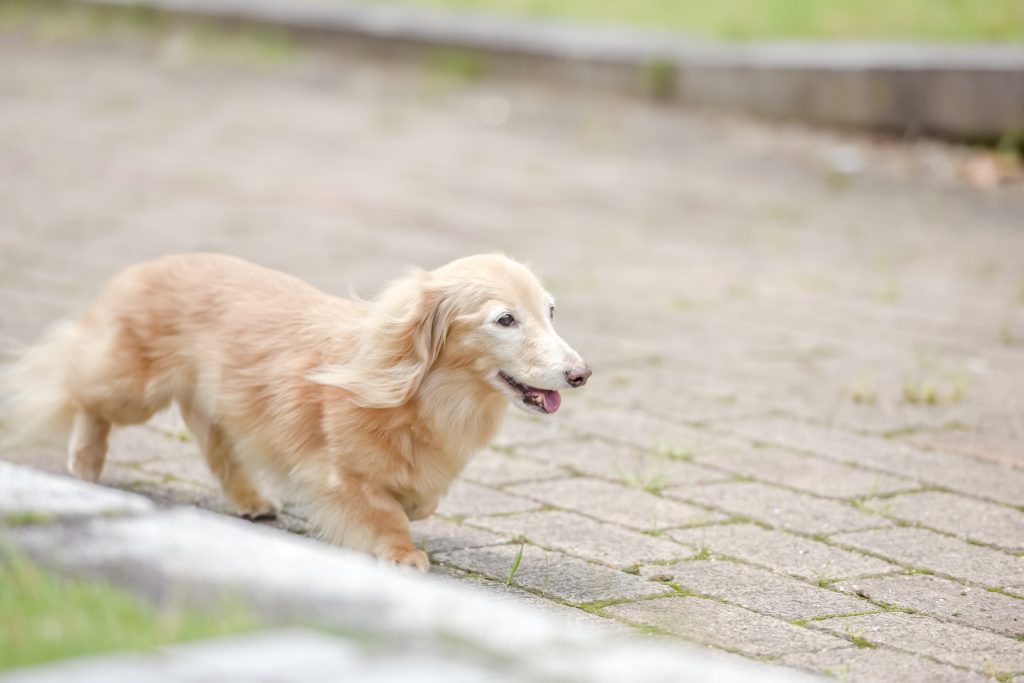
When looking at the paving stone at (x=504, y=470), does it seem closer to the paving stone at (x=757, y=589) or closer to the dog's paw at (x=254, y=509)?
the dog's paw at (x=254, y=509)

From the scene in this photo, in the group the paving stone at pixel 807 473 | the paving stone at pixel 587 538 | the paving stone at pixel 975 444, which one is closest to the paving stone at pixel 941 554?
the paving stone at pixel 807 473

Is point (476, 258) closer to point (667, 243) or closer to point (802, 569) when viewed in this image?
point (802, 569)

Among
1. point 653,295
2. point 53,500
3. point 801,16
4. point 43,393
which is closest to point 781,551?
point 53,500

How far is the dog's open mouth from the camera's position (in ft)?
11.2

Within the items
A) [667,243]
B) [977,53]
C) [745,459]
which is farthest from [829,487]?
[977,53]

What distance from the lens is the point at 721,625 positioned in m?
3.13

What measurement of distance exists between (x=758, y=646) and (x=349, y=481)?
1053mm

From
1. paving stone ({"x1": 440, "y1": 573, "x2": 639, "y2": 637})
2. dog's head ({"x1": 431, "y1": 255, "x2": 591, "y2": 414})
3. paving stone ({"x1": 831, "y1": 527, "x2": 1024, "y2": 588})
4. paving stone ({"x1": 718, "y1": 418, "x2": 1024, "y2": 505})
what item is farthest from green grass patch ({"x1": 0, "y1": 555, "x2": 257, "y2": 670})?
paving stone ({"x1": 718, "y1": 418, "x2": 1024, "y2": 505})

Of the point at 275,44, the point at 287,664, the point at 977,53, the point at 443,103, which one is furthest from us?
the point at 275,44

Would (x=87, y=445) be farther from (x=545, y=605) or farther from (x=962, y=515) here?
(x=962, y=515)

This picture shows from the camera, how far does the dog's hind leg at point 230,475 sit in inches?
152

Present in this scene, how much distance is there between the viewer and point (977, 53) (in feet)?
30.0

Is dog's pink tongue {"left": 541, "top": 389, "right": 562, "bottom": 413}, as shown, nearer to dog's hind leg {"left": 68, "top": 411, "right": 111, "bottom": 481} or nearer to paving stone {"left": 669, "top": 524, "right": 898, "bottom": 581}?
paving stone {"left": 669, "top": 524, "right": 898, "bottom": 581}

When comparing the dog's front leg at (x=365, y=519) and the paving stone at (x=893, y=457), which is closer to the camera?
the dog's front leg at (x=365, y=519)
